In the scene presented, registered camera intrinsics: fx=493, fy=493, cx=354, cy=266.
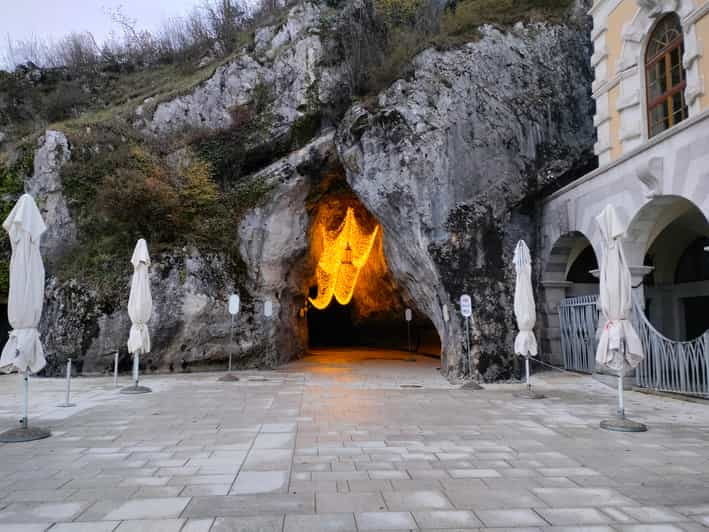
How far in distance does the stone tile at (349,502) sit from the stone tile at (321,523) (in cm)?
12

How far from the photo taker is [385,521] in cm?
359

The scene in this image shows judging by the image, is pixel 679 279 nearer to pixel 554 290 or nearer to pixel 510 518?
pixel 554 290

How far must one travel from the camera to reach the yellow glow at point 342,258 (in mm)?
22156

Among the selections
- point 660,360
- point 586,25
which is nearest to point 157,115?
point 586,25

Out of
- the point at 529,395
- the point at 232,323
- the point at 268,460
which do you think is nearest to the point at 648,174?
the point at 529,395

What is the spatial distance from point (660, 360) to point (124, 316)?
13.5 m

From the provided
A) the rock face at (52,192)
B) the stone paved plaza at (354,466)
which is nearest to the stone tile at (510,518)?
the stone paved plaza at (354,466)

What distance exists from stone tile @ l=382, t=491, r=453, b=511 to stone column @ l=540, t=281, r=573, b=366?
1087cm

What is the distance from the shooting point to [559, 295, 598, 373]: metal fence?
1227 cm

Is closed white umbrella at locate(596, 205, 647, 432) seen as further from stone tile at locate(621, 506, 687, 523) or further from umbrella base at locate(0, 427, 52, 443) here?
umbrella base at locate(0, 427, 52, 443)

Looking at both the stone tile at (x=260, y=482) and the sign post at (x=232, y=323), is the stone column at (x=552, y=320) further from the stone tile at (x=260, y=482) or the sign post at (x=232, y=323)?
the stone tile at (x=260, y=482)

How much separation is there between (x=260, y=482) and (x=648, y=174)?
9.20m

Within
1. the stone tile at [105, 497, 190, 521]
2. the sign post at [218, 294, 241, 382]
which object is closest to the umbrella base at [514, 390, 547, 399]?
the sign post at [218, 294, 241, 382]

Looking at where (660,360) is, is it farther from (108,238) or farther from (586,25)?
(108,238)
